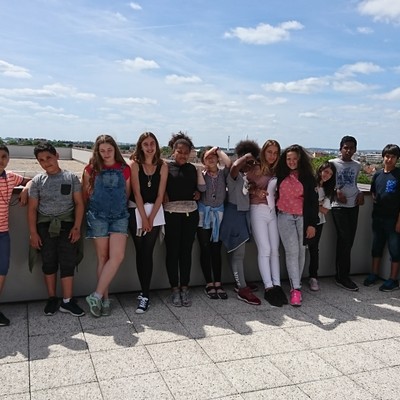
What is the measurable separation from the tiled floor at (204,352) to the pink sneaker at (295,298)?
0.10 metres

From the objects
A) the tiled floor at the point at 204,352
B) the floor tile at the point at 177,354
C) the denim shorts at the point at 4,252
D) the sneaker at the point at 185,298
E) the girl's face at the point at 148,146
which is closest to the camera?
the tiled floor at the point at 204,352

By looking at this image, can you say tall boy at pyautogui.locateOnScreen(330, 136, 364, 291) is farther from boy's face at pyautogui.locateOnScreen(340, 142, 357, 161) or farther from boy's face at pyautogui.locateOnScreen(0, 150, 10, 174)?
boy's face at pyautogui.locateOnScreen(0, 150, 10, 174)

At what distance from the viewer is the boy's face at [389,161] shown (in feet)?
14.7

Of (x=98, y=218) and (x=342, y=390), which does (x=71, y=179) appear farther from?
(x=342, y=390)

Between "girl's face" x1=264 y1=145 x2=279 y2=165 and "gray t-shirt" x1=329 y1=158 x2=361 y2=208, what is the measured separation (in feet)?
2.61

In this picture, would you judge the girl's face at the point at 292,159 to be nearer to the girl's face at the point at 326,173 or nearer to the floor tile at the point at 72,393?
the girl's face at the point at 326,173

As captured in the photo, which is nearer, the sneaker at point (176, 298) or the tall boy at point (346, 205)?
the sneaker at point (176, 298)

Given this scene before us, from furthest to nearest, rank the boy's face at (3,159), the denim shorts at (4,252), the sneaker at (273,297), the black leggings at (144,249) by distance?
the sneaker at (273,297)
the black leggings at (144,249)
the denim shorts at (4,252)
the boy's face at (3,159)

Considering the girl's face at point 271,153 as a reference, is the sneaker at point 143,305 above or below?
below

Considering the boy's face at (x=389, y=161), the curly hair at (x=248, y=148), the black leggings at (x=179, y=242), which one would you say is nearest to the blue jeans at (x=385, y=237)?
the boy's face at (x=389, y=161)

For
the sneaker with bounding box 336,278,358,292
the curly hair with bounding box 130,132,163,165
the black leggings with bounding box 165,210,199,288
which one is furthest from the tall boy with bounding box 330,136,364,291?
the curly hair with bounding box 130,132,163,165

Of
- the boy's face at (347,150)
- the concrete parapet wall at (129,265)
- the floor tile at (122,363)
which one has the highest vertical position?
the boy's face at (347,150)

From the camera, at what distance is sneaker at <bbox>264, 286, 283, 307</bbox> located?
13.2 feet

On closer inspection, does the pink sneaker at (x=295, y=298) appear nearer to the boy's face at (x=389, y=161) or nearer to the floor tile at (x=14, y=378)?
the boy's face at (x=389, y=161)
